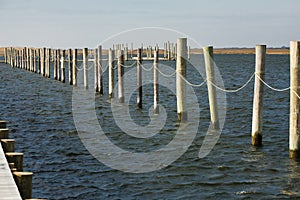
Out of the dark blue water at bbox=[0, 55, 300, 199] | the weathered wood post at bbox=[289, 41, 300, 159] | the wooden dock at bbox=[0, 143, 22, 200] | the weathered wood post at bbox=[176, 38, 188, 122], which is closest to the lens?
the wooden dock at bbox=[0, 143, 22, 200]

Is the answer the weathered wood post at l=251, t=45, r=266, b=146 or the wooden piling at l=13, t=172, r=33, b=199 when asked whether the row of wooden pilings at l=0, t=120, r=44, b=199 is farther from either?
the weathered wood post at l=251, t=45, r=266, b=146

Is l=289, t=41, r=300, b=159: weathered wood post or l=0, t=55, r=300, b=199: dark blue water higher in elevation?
l=289, t=41, r=300, b=159: weathered wood post

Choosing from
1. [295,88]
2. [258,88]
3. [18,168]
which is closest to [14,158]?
[18,168]

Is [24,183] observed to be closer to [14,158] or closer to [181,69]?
[14,158]

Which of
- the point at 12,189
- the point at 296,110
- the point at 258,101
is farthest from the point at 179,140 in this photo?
the point at 12,189

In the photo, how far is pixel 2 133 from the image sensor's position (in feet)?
35.0

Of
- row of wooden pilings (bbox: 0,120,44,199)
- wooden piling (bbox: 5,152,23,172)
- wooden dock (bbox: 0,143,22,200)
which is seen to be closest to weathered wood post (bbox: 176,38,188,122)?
row of wooden pilings (bbox: 0,120,44,199)

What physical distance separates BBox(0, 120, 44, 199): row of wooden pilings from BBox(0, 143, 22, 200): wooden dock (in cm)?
7

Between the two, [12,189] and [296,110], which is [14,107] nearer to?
[296,110]

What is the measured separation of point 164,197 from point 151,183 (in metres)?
0.95

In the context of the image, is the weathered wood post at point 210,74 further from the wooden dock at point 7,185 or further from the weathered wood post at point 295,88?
the wooden dock at point 7,185

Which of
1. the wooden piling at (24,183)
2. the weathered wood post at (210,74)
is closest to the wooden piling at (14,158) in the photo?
the wooden piling at (24,183)

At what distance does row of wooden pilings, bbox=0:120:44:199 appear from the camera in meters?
7.42

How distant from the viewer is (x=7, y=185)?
7227 mm
